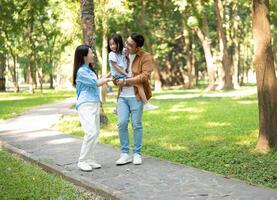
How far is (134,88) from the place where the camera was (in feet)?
26.5

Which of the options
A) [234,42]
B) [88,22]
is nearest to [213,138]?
[88,22]

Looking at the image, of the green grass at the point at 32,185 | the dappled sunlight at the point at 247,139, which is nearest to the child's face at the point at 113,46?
the green grass at the point at 32,185

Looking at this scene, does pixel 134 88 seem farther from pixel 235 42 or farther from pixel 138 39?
pixel 235 42

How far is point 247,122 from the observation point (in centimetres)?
1456

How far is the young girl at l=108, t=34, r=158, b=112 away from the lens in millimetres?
7954

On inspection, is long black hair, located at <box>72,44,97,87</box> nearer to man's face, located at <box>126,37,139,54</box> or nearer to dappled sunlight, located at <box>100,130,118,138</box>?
man's face, located at <box>126,37,139,54</box>

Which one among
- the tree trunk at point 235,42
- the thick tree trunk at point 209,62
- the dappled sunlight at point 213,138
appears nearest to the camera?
the dappled sunlight at point 213,138

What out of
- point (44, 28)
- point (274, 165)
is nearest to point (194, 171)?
point (274, 165)

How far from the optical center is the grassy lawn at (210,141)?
26.0ft

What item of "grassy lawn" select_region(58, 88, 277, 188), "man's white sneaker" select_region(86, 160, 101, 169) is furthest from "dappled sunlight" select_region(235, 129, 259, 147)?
"man's white sneaker" select_region(86, 160, 101, 169)

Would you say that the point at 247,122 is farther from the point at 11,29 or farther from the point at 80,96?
the point at 11,29

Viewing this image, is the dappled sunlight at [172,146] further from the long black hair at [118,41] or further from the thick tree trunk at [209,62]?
the thick tree trunk at [209,62]

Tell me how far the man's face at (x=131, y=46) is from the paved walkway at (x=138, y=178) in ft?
→ 6.04

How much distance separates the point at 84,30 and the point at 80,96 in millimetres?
6395
